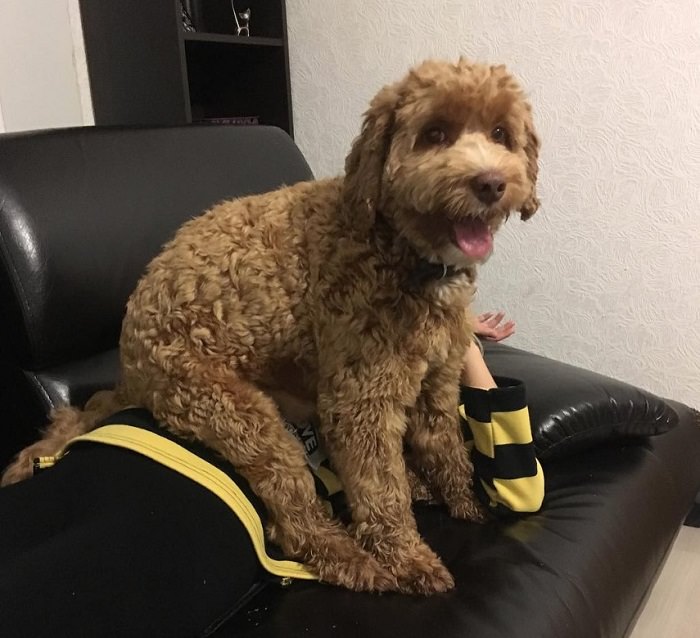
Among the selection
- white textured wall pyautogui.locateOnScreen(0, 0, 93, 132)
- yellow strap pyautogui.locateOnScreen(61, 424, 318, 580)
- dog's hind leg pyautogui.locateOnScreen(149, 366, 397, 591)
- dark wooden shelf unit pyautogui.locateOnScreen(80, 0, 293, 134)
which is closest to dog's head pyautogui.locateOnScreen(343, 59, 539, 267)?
dog's hind leg pyautogui.locateOnScreen(149, 366, 397, 591)

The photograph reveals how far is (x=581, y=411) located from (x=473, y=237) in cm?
53

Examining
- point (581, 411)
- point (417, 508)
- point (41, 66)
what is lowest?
point (417, 508)

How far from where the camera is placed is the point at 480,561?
1.16m

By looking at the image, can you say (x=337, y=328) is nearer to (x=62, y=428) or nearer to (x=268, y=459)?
(x=268, y=459)

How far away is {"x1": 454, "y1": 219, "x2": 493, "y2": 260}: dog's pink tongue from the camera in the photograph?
41.4 inches

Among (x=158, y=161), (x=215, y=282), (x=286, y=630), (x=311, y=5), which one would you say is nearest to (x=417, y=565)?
(x=286, y=630)

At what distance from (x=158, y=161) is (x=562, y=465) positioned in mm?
1051

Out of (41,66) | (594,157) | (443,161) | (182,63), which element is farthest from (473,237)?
(41,66)

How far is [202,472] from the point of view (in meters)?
1.10

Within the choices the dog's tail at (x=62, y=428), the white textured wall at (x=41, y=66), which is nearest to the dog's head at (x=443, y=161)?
the dog's tail at (x=62, y=428)

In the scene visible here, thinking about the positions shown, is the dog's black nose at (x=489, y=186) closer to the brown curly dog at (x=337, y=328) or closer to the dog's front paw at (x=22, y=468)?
the brown curly dog at (x=337, y=328)

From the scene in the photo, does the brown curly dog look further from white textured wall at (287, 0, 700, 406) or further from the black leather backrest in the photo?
white textured wall at (287, 0, 700, 406)

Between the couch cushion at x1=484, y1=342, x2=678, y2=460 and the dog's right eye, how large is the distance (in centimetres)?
61

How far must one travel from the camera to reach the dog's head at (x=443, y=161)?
3.30ft
